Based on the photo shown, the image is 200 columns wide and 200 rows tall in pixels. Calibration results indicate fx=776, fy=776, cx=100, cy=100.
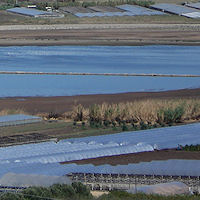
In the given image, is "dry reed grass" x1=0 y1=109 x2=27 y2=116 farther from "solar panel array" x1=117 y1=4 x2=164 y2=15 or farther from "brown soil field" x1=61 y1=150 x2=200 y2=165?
"solar panel array" x1=117 y1=4 x2=164 y2=15

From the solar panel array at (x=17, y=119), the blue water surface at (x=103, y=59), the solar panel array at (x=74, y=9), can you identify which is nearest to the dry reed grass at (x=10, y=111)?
the solar panel array at (x=17, y=119)

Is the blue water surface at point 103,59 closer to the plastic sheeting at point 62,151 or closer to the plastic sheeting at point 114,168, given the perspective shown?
the plastic sheeting at point 62,151

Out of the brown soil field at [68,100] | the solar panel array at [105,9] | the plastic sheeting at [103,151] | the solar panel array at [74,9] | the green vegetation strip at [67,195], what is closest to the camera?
the green vegetation strip at [67,195]

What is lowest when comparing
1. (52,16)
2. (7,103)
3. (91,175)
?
(52,16)

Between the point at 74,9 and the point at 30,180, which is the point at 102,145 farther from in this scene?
the point at 74,9

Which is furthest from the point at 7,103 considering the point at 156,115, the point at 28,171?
the point at 28,171

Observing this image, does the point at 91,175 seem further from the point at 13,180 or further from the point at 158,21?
the point at 158,21
